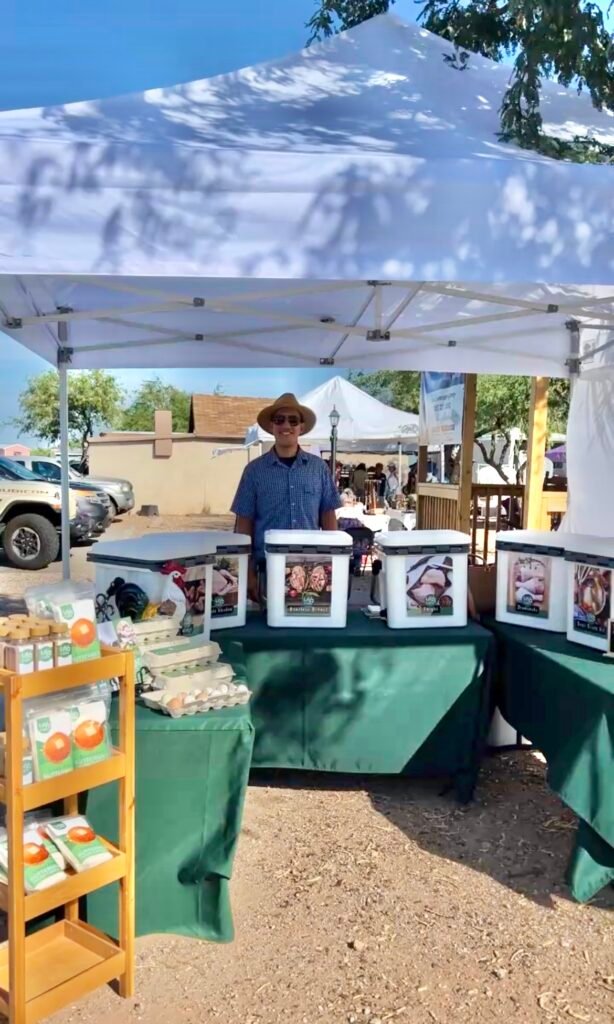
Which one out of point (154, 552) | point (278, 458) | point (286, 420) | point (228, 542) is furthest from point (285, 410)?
point (154, 552)

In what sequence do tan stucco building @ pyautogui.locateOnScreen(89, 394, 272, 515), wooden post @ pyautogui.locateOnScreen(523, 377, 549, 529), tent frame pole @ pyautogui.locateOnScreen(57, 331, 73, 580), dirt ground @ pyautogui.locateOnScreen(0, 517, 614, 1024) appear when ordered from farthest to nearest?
tan stucco building @ pyautogui.locateOnScreen(89, 394, 272, 515), wooden post @ pyautogui.locateOnScreen(523, 377, 549, 529), tent frame pole @ pyautogui.locateOnScreen(57, 331, 73, 580), dirt ground @ pyautogui.locateOnScreen(0, 517, 614, 1024)

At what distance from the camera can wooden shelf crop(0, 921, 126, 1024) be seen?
1.86 m

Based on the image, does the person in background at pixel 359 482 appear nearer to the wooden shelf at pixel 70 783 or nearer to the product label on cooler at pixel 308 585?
the product label on cooler at pixel 308 585

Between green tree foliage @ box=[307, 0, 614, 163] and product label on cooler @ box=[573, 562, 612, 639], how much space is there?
1.61 meters

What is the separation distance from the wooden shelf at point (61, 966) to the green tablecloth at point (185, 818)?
Result: 0.09 metres

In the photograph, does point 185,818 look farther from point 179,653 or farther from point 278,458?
point 278,458

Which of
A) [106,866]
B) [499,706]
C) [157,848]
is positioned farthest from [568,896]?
[106,866]

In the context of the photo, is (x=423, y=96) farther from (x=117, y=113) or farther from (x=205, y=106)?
(x=117, y=113)

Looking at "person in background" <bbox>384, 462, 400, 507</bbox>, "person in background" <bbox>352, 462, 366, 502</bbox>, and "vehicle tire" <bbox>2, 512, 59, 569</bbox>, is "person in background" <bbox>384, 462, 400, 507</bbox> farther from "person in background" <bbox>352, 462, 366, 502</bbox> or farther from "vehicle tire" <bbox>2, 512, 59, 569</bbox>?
"vehicle tire" <bbox>2, 512, 59, 569</bbox>

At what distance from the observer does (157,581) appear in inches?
108

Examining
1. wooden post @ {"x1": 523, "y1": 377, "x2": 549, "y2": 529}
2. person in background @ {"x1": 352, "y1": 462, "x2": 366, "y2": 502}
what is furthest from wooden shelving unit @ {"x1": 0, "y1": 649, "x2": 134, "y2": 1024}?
person in background @ {"x1": 352, "y1": 462, "x2": 366, "y2": 502}

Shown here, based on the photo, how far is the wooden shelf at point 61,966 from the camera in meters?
1.86

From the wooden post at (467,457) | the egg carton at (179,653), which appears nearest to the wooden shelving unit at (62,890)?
the egg carton at (179,653)

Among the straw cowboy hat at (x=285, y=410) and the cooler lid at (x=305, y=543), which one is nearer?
the cooler lid at (x=305, y=543)
